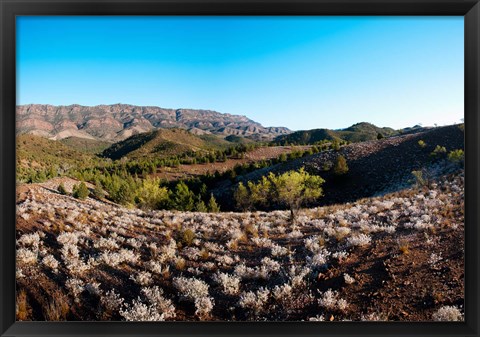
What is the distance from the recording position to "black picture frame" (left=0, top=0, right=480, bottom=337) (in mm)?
2869

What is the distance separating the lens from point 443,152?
638cm

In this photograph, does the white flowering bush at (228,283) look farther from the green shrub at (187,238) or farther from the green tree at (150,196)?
the green tree at (150,196)

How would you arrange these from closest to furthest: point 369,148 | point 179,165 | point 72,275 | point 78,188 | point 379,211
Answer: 1. point 72,275
2. point 379,211
3. point 78,188
4. point 369,148
5. point 179,165

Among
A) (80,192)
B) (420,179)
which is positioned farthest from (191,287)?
(420,179)

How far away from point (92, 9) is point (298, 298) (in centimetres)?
395

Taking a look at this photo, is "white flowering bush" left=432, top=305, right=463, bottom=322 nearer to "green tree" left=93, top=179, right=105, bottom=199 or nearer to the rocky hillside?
the rocky hillside

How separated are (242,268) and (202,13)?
3.13 metres

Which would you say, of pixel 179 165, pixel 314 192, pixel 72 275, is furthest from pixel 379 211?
pixel 179 165

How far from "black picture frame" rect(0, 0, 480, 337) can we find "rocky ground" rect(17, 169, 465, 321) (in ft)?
0.38

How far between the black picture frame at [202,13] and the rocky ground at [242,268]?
0.12m

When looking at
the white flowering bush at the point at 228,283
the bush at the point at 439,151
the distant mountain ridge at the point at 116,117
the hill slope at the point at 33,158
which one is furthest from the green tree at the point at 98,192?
the bush at the point at 439,151
